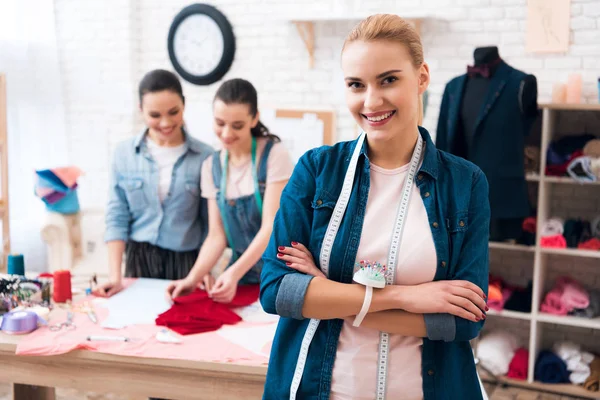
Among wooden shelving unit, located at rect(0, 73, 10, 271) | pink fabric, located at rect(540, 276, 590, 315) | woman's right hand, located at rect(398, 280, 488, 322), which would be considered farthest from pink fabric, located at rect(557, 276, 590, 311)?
wooden shelving unit, located at rect(0, 73, 10, 271)

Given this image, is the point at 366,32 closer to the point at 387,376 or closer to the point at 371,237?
the point at 371,237

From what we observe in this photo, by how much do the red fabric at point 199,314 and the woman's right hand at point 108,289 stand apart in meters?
0.33

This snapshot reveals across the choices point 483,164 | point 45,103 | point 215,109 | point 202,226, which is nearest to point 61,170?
point 45,103

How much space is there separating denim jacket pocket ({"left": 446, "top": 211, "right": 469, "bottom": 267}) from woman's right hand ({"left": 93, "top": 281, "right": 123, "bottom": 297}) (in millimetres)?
1563

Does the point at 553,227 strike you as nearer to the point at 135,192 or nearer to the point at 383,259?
the point at 135,192

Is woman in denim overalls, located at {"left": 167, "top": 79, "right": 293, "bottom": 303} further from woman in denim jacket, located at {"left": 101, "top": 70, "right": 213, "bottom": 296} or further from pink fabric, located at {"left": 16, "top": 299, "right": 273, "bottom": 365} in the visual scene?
pink fabric, located at {"left": 16, "top": 299, "right": 273, "bottom": 365}

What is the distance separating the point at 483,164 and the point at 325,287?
2.38 m

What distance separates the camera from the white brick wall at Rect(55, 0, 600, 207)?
3.80 m

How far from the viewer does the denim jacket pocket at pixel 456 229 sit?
1255 mm

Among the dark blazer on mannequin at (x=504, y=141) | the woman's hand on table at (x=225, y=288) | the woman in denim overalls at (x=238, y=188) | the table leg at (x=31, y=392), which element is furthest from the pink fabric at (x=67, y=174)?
the dark blazer on mannequin at (x=504, y=141)

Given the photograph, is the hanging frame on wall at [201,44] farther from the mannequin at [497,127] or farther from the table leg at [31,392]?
the table leg at [31,392]

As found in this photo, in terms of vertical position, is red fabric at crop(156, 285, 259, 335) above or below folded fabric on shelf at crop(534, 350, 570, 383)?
above

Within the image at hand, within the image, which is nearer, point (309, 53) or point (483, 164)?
point (483, 164)

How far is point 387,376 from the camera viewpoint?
125 cm
